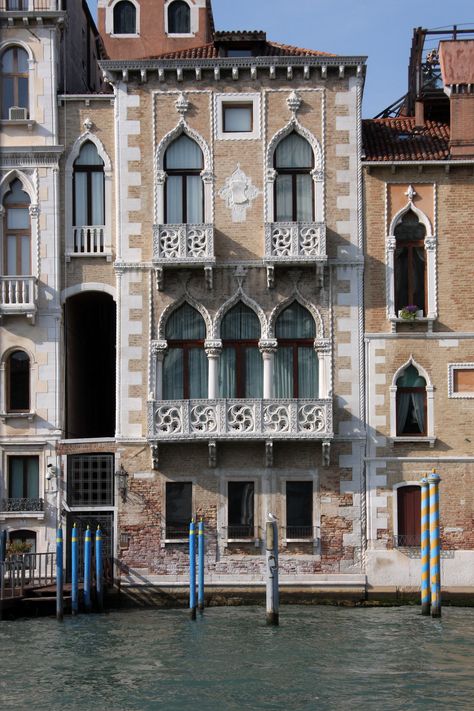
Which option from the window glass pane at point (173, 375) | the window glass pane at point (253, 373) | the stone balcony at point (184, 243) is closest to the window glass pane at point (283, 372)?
the window glass pane at point (253, 373)

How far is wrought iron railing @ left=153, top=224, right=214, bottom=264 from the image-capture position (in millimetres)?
33125

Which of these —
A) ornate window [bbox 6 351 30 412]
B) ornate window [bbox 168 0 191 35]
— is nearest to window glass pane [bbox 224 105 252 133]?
ornate window [bbox 6 351 30 412]

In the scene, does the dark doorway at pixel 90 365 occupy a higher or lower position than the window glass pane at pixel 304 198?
lower

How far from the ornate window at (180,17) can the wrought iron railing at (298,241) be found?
948 cm

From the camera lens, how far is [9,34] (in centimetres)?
3422

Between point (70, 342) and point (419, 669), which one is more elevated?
point (70, 342)

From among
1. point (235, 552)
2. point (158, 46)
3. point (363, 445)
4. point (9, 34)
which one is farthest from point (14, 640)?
point (158, 46)

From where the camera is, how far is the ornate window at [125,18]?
40.7m

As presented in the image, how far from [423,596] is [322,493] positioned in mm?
4123

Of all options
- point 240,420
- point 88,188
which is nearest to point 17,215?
point 88,188

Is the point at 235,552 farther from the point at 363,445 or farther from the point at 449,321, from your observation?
the point at 449,321

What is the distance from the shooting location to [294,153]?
3388 cm

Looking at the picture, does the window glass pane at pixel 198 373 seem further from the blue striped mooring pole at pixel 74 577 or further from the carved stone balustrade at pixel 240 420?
the blue striped mooring pole at pixel 74 577

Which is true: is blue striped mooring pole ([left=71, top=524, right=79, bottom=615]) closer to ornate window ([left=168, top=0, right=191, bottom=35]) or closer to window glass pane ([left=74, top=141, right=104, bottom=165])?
window glass pane ([left=74, top=141, right=104, bottom=165])
